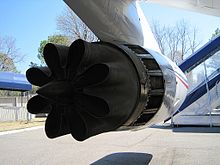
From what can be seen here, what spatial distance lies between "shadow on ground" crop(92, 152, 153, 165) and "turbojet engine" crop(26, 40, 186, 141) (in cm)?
451

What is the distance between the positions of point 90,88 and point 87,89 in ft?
0.08

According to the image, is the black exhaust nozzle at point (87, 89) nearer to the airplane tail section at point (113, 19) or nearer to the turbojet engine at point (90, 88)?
the turbojet engine at point (90, 88)

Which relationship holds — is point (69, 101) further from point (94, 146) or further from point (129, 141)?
point (129, 141)

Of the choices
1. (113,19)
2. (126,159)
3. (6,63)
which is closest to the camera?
(113,19)

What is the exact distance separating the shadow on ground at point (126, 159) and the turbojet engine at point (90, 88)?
451 centimetres

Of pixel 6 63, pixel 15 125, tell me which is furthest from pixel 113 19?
pixel 6 63

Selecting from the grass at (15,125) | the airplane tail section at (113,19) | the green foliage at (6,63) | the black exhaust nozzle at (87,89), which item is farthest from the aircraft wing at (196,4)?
the green foliage at (6,63)

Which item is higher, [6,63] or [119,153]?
[6,63]

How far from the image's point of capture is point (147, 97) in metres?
2.68

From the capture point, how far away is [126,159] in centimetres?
750

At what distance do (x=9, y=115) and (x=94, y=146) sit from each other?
1580cm

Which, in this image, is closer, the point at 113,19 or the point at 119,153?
the point at 113,19

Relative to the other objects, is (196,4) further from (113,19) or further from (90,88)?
(90,88)

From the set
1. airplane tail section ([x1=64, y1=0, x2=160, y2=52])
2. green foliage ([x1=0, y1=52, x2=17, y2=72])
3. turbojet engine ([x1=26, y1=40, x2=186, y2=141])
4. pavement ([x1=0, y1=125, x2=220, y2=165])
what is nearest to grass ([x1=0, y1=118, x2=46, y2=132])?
pavement ([x1=0, y1=125, x2=220, y2=165])
